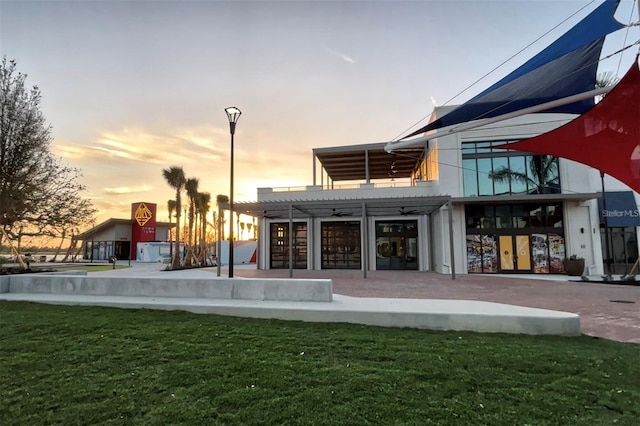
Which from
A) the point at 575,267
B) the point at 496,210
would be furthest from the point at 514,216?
the point at 575,267

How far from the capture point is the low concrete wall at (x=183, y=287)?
7.91 metres

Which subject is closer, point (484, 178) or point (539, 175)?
point (539, 175)

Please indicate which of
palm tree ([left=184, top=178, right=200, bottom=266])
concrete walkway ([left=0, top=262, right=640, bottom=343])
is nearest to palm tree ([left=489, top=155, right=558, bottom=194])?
concrete walkway ([left=0, top=262, right=640, bottom=343])

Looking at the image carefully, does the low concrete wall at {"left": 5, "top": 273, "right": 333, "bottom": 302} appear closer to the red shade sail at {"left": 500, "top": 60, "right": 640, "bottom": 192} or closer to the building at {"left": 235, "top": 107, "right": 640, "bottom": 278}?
the red shade sail at {"left": 500, "top": 60, "right": 640, "bottom": 192}

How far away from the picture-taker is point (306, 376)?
4164 mm

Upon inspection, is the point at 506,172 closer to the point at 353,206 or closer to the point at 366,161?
the point at 366,161

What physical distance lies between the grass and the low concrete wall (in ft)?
5.66

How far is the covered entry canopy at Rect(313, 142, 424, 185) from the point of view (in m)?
22.8

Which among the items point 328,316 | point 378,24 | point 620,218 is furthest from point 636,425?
point 620,218

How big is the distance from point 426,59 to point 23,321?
12767 millimetres

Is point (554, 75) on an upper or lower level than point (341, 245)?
upper

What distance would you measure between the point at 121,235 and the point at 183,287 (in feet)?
122

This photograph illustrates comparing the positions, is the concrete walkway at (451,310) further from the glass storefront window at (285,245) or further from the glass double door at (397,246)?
the glass storefront window at (285,245)

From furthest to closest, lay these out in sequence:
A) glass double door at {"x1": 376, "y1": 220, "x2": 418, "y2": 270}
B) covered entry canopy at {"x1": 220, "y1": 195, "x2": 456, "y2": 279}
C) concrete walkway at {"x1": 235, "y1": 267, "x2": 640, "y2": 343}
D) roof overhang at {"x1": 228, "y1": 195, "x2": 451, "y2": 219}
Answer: glass double door at {"x1": 376, "y1": 220, "x2": 418, "y2": 270} < roof overhang at {"x1": 228, "y1": 195, "x2": 451, "y2": 219} < covered entry canopy at {"x1": 220, "y1": 195, "x2": 456, "y2": 279} < concrete walkway at {"x1": 235, "y1": 267, "x2": 640, "y2": 343}
